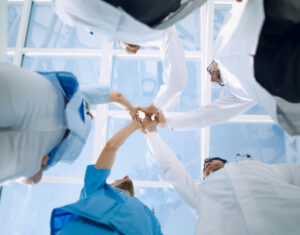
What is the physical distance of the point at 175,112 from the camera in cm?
272

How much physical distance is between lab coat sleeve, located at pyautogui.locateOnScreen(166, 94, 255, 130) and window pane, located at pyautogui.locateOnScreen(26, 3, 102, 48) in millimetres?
1567

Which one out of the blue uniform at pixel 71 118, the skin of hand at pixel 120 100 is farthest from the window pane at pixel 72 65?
→ the blue uniform at pixel 71 118

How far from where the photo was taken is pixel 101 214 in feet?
4.07

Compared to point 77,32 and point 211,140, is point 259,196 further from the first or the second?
point 77,32

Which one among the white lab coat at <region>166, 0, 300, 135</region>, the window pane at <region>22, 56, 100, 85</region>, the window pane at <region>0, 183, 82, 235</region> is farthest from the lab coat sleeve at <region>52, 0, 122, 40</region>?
the window pane at <region>0, 183, 82, 235</region>

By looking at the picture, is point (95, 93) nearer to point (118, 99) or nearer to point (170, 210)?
A: point (118, 99)

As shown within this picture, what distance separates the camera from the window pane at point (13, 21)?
2846 millimetres

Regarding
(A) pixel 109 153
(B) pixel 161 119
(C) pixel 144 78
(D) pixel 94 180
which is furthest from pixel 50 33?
(D) pixel 94 180

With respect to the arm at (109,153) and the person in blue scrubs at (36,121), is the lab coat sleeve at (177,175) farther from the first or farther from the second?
the person in blue scrubs at (36,121)

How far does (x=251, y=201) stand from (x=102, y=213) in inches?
A: 30.5

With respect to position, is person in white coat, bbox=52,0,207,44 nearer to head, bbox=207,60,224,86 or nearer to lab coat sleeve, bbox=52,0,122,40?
lab coat sleeve, bbox=52,0,122,40

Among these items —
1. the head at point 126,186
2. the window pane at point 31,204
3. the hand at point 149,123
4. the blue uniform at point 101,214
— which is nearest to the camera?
the blue uniform at point 101,214

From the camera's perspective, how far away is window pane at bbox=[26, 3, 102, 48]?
2834mm

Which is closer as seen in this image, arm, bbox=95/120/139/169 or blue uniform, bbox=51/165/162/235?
blue uniform, bbox=51/165/162/235
